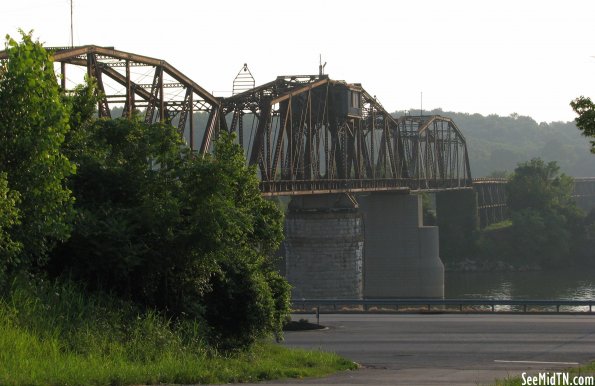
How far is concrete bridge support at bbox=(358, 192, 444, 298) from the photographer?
324 feet

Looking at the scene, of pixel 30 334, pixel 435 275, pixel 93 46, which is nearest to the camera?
pixel 30 334

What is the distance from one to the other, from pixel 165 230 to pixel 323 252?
182ft

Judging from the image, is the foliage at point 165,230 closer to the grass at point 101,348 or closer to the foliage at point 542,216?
the grass at point 101,348

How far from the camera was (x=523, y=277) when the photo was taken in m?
132

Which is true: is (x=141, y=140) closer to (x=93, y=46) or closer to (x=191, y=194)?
(x=191, y=194)

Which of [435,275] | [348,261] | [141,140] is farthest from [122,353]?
[435,275]

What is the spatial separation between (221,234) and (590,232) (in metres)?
142

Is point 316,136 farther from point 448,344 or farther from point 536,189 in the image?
point 536,189

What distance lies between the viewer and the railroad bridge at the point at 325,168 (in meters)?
51.5

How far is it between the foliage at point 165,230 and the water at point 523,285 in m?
74.0

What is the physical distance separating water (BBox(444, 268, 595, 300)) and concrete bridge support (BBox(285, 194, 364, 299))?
2337 cm

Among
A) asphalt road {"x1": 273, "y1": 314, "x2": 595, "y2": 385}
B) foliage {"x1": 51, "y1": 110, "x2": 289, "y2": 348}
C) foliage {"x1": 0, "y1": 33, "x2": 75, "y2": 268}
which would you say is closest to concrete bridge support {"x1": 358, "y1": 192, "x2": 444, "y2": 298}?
asphalt road {"x1": 273, "y1": 314, "x2": 595, "y2": 385}

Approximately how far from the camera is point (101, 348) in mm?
20750

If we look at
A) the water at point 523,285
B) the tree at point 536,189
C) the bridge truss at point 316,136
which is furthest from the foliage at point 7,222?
the tree at point 536,189
